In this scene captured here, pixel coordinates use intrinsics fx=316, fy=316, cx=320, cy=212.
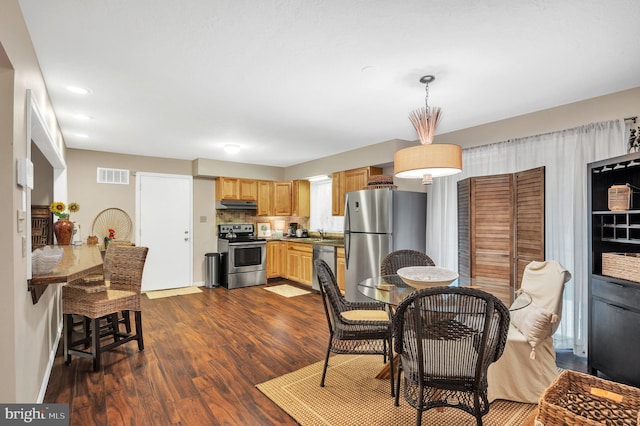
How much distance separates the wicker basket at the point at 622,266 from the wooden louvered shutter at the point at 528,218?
47 centimetres

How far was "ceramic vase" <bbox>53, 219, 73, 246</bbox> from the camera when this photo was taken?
3781mm

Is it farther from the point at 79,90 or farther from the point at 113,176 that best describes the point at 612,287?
the point at 113,176

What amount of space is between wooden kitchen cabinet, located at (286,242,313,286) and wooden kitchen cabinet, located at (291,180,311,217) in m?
0.80

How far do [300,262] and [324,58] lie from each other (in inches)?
170

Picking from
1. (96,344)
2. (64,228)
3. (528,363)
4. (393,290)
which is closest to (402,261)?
(393,290)

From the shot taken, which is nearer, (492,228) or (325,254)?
(492,228)

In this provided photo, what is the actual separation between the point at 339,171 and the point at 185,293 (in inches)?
135

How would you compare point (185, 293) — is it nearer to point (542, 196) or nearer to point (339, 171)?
point (339, 171)

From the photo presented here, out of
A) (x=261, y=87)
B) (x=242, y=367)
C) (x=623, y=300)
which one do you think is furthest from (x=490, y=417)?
(x=261, y=87)

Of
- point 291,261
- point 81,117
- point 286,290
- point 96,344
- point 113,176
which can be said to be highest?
point 81,117

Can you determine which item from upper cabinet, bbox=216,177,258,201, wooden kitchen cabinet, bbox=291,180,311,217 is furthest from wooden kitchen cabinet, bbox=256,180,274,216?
wooden kitchen cabinet, bbox=291,180,311,217

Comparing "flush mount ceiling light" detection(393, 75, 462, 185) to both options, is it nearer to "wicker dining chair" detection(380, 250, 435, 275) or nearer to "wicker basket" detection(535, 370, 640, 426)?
"wicker dining chair" detection(380, 250, 435, 275)

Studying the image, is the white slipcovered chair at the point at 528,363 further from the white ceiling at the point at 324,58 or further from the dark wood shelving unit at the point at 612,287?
the white ceiling at the point at 324,58

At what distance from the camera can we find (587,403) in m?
1.07
